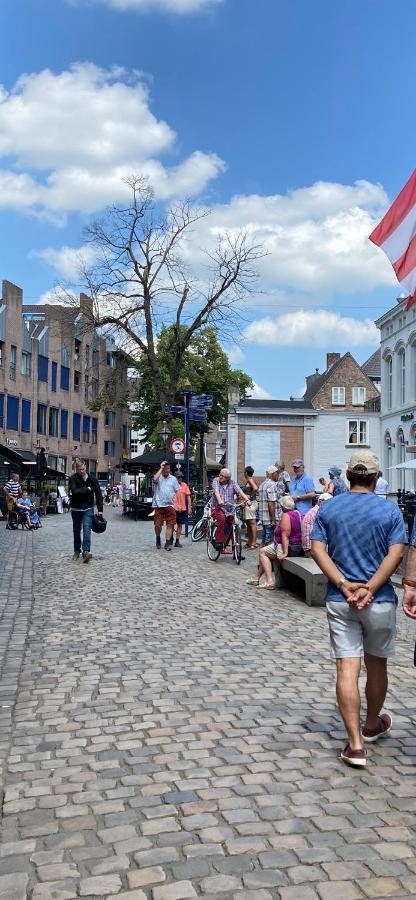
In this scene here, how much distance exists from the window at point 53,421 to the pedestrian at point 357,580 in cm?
5618

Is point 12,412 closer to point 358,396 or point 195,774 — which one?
point 358,396

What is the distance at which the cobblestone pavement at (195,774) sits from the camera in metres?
3.02

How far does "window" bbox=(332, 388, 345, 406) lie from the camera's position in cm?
5734

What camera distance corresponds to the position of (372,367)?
63.1m

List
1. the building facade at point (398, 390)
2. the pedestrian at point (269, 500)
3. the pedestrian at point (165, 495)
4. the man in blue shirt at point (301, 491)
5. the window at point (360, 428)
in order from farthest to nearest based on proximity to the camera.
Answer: the window at point (360, 428), the building facade at point (398, 390), the pedestrian at point (165, 495), the pedestrian at point (269, 500), the man in blue shirt at point (301, 491)

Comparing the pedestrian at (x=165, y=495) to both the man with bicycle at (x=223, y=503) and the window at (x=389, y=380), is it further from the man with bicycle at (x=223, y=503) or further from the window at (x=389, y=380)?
the window at (x=389, y=380)

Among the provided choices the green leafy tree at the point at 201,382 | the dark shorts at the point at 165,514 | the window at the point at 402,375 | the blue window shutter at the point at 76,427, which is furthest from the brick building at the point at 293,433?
the dark shorts at the point at 165,514

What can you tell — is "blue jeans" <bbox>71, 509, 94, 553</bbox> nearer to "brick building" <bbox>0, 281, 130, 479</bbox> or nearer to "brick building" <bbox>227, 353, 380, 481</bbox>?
"brick building" <bbox>0, 281, 130, 479</bbox>

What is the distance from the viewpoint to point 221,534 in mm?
14133

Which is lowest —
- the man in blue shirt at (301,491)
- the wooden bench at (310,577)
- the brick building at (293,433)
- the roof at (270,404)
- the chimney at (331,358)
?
the wooden bench at (310,577)

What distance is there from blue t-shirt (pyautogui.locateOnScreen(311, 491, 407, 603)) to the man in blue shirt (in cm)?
825

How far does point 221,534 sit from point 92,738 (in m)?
9.59

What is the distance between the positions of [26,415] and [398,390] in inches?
1052

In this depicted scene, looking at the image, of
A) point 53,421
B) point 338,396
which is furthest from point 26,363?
point 338,396
